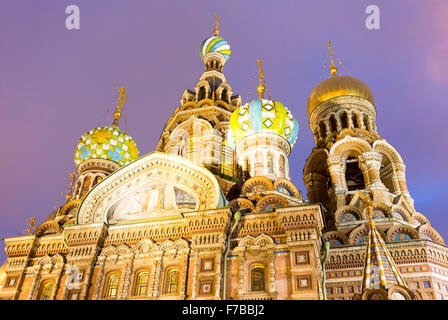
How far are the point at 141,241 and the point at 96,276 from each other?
144cm

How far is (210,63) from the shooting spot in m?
22.2

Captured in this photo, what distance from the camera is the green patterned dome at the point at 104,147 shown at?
19.8 meters

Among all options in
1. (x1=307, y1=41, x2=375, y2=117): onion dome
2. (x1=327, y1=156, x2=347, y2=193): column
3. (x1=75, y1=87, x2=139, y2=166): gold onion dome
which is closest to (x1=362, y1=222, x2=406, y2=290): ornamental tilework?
(x1=327, y1=156, x2=347, y2=193): column

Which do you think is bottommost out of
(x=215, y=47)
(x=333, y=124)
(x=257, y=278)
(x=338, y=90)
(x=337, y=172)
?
(x=257, y=278)

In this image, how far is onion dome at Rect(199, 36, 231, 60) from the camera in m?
22.5

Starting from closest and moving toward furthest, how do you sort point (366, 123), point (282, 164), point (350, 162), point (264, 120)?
point (282, 164) → point (264, 120) → point (350, 162) → point (366, 123)

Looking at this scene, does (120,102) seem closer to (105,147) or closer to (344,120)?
(105,147)

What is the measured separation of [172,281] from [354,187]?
10.9 meters

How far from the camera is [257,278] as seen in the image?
10.2m

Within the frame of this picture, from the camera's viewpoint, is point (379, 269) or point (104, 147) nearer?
point (379, 269)

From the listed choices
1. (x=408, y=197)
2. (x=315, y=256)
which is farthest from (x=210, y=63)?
(x=315, y=256)

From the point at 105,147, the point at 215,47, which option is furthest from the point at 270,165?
the point at 215,47

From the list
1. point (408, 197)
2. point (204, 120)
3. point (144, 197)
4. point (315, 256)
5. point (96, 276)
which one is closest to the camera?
point (315, 256)
